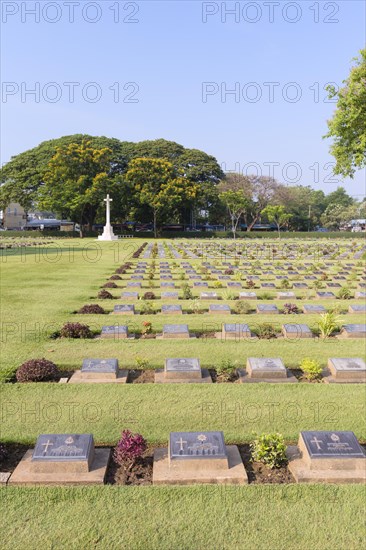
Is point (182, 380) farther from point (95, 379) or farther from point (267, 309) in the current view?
point (267, 309)

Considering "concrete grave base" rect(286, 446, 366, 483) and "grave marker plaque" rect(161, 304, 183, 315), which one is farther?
"grave marker plaque" rect(161, 304, 183, 315)

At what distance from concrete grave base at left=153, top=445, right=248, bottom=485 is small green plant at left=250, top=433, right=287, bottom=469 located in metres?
0.25

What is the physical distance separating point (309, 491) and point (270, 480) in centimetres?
40

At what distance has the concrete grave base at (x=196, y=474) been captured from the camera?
429 centimetres

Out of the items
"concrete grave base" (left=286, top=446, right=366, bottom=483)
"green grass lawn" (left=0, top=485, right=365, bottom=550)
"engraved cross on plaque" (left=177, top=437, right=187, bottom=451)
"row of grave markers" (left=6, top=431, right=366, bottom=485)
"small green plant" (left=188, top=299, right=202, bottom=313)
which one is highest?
"small green plant" (left=188, top=299, right=202, bottom=313)

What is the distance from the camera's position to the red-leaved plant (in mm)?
4410

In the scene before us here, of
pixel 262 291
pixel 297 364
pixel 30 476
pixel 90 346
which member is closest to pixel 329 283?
pixel 262 291

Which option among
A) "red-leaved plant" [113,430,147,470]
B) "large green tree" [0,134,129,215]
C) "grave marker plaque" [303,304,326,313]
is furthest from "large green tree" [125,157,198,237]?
"red-leaved plant" [113,430,147,470]

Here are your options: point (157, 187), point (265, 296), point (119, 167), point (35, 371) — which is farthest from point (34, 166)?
point (35, 371)

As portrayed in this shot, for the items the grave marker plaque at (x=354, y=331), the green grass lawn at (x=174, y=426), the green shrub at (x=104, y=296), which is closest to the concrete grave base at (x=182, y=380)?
the green grass lawn at (x=174, y=426)

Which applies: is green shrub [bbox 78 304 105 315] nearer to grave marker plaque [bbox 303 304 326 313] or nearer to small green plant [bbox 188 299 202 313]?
small green plant [bbox 188 299 202 313]

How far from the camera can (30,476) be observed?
4332 mm

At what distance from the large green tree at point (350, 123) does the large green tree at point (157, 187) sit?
98.0 ft

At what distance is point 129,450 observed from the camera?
4402 millimetres
